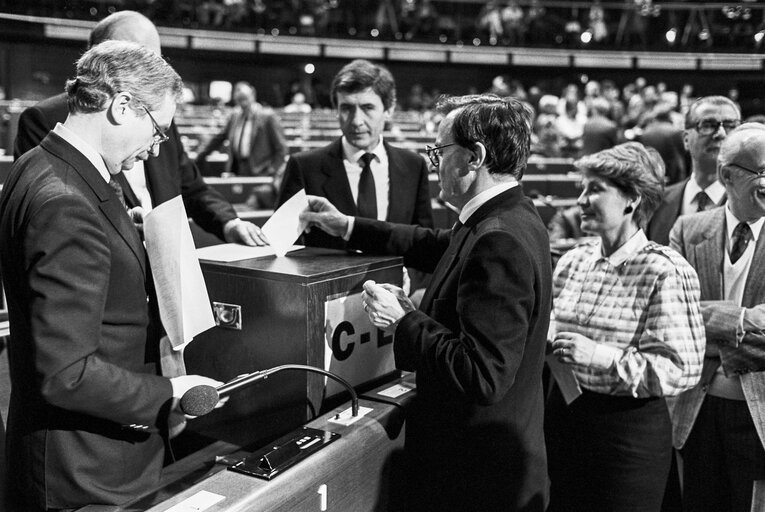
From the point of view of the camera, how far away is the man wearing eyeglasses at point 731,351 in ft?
6.12

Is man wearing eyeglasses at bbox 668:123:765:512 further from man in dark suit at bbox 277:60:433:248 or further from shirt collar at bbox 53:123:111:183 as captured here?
shirt collar at bbox 53:123:111:183

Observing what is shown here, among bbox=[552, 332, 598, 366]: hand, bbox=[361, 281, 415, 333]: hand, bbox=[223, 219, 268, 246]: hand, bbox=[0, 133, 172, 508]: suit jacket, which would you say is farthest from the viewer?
bbox=[223, 219, 268, 246]: hand

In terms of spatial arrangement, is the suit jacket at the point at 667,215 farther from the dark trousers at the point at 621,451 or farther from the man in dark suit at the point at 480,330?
the man in dark suit at the point at 480,330

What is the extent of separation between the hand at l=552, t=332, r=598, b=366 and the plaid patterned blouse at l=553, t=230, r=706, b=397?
2 centimetres

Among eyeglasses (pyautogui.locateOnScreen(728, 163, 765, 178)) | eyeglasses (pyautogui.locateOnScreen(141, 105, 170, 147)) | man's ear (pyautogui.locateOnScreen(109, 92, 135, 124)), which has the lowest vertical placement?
eyeglasses (pyautogui.locateOnScreen(728, 163, 765, 178))

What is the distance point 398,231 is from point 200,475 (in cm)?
85

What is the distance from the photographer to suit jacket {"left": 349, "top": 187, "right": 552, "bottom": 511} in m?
1.32

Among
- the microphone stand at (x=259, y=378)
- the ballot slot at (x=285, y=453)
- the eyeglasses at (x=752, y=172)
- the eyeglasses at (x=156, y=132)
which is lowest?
the ballot slot at (x=285, y=453)

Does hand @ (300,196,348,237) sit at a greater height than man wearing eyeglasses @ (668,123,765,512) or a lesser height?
greater

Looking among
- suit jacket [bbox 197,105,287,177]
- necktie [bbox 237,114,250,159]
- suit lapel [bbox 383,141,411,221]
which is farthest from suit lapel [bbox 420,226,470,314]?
necktie [bbox 237,114,250,159]

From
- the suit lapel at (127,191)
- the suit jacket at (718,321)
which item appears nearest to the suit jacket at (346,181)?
the suit lapel at (127,191)

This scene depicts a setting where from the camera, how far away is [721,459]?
1987 millimetres

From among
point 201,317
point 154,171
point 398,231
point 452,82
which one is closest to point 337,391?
point 201,317

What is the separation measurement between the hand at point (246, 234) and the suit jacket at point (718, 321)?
1.19 m
